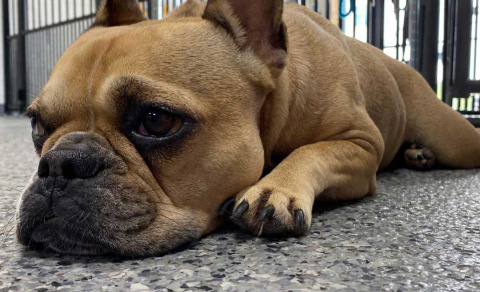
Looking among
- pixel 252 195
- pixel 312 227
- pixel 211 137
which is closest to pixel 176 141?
pixel 211 137

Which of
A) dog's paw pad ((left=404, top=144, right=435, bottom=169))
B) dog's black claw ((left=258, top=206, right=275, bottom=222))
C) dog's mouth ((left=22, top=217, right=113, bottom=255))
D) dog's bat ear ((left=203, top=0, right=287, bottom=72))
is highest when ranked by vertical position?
dog's bat ear ((left=203, top=0, right=287, bottom=72))

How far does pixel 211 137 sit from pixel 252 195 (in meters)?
0.14

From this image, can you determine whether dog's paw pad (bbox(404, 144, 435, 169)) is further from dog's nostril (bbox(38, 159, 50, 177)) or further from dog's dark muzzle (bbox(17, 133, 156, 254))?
dog's nostril (bbox(38, 159, 50, 177))

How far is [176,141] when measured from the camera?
→ 98cm

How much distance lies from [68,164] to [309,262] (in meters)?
0.45

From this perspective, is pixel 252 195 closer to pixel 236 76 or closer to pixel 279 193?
pixel 279 193

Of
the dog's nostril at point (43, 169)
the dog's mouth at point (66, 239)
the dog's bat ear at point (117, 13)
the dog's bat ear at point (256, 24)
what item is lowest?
the dog's mouth at point (66, 239)

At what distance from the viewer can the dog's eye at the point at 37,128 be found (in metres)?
1.12

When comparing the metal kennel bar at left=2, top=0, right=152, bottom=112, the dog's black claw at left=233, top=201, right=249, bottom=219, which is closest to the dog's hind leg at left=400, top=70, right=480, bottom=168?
the dog's black claw at left=233, top=201, right=249, bottom=219

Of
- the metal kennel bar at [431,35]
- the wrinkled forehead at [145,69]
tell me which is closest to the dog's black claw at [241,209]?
the wrinkled forehead at [145,69]

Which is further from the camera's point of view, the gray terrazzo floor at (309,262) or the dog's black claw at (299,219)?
the dog's black claw at (299,219)

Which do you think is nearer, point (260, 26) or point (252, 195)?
point (252, 195)

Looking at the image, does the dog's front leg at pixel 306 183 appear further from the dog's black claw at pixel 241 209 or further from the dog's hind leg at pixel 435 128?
the dog's hind leg at pixel 435 128

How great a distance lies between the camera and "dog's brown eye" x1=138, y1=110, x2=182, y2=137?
0.97 metres
